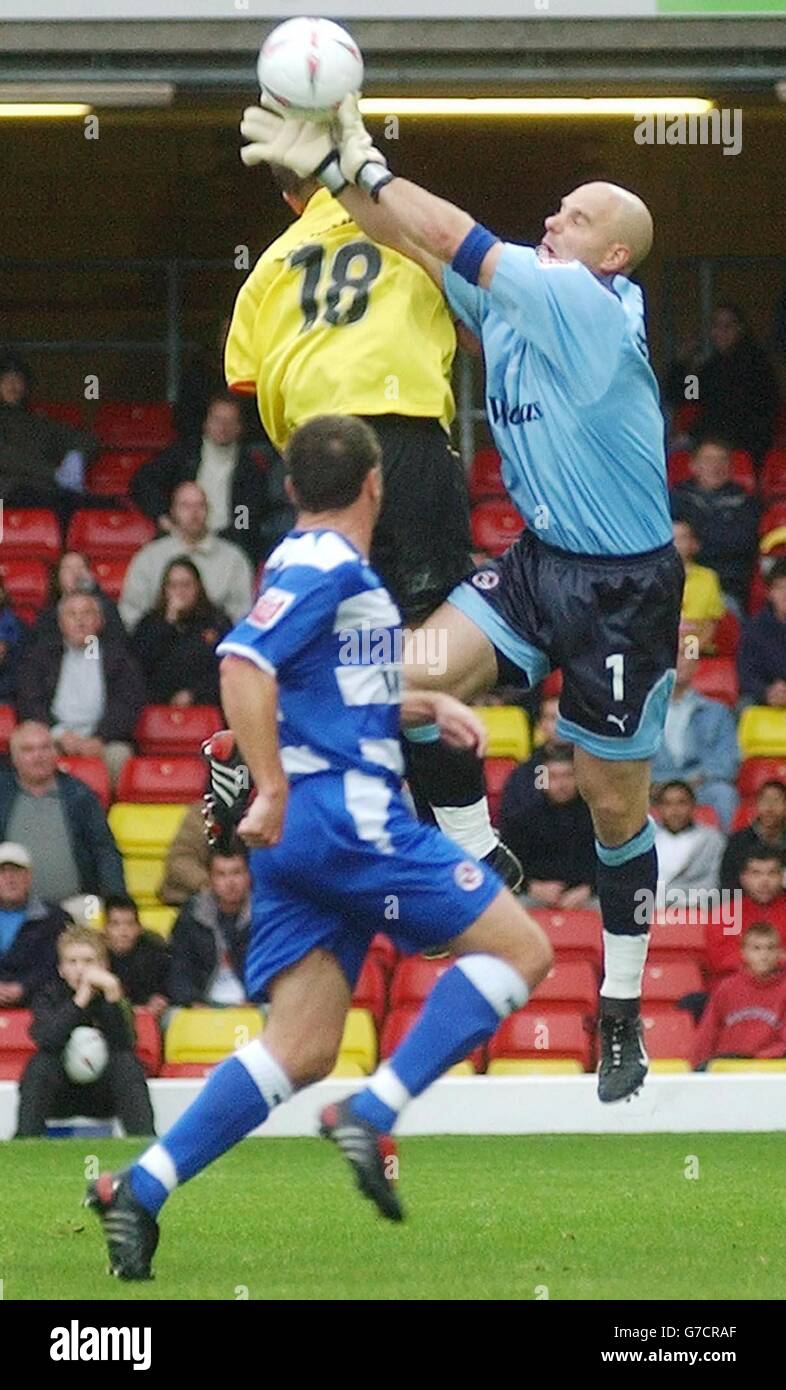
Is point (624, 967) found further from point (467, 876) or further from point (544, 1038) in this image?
point (544, 1038)

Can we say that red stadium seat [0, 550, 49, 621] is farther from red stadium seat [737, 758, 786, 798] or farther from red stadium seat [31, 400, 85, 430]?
red stadium seat [737, 758, 786, 798]

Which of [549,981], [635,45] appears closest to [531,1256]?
[549,981]

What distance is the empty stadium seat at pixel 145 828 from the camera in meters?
13.3

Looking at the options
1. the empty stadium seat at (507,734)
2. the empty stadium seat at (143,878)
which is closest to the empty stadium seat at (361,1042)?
the empty stadium seat at (143,878)

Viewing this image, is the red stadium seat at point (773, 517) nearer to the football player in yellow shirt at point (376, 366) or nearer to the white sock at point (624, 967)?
the white sock at point (624, 967)

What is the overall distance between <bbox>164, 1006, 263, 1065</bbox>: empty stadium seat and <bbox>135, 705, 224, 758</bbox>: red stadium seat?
215 cm

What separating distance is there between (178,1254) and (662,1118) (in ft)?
15.0

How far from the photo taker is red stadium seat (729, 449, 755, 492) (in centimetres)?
1480

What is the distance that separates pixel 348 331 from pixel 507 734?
6147mm

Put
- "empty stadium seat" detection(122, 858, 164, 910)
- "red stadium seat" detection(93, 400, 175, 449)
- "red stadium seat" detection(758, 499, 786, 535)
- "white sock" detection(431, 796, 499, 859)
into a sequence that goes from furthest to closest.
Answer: "red stadium seat" detection(93, 400, 175, 449) → "red stadium seat" detection(758, 499, 786, 535) → "empty stadium seat" detection(122, 858, 164, 910) → "white sock" detection(431, 796, 499, 859)

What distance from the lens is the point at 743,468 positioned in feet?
49.6

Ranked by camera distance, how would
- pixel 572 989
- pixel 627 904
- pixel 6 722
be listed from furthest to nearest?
pixel 6 722 → pixel 572 989 → pixel 627 904

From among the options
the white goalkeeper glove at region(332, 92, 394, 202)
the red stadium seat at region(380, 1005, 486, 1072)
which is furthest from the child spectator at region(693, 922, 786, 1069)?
the white goalkeeper glove at region(332, 92, 394, 202)

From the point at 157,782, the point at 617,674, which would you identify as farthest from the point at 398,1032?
the point at 617,674
